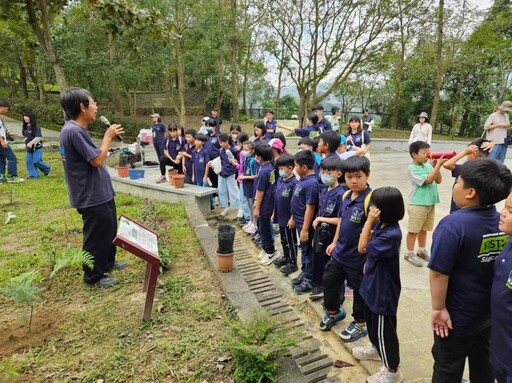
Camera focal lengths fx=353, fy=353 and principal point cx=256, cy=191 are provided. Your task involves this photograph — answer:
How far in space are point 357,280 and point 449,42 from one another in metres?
17.1

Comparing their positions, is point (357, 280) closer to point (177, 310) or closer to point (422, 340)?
point (422, 340)

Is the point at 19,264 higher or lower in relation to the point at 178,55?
lower

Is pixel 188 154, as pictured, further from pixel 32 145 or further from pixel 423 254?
pixel 423 254

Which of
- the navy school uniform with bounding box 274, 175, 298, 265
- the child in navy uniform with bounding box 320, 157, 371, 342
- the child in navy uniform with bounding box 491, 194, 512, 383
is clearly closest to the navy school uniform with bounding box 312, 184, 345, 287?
the child in navy uniform with bounding box 320, 157, 371, 342

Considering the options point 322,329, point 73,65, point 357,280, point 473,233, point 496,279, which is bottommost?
point 322,329

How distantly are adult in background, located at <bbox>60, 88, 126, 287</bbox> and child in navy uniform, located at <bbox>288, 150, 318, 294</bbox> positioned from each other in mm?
1872

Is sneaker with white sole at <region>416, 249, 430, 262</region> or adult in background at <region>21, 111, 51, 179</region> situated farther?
adult in background at <region>21, 111, 51, 179</region>

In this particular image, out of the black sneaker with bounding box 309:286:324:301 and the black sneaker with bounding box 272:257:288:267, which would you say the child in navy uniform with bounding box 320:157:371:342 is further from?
the black sneaker with bounding box 272:257:288:267

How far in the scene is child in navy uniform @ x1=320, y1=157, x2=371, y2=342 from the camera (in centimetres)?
282

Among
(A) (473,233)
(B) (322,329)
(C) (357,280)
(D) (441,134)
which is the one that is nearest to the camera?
(A) (473,233)

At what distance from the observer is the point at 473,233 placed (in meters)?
1.79

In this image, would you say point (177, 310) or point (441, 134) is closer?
point (177, 310)

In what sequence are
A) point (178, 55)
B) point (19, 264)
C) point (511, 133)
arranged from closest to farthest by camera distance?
point (19, 264) → point (178, 55) → point (511, 133)

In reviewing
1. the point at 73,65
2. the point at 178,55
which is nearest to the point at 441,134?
the point at 178,55
